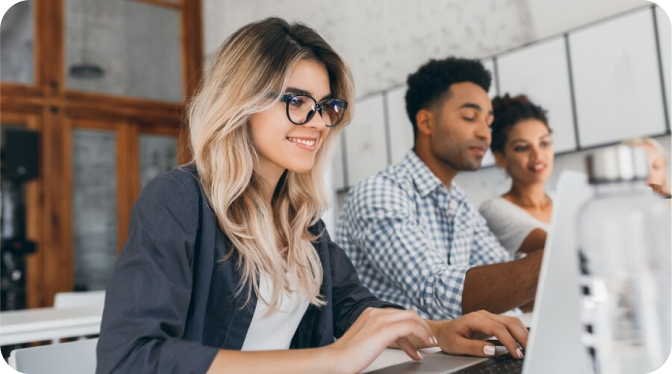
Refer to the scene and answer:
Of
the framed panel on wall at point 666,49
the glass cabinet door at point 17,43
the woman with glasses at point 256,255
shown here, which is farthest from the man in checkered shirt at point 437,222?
the glass cabinet door at point 17,43

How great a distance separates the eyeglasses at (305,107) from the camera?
1319mm

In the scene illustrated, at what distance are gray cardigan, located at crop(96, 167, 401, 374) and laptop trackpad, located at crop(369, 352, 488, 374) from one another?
265 mm

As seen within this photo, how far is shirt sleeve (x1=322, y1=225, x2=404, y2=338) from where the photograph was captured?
136 cm

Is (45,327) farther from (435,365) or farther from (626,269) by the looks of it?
(626,269)

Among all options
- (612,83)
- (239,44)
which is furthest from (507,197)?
(239,44)

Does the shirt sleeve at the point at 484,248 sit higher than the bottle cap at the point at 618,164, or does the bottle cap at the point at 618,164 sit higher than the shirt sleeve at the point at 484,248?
the bottle cap at the point at 618,164

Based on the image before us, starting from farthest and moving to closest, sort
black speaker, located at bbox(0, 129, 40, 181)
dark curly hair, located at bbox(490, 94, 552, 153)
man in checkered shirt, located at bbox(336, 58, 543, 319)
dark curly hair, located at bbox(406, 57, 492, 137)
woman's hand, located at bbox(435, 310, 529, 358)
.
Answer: black speaker, located at bbox(0, 129, 40, 181)
dark curly hair, located at bbox(406, 57, 492, 137)
dark curly hair, located at bbox(490, 94, 552, 153)
man in checkered shirt, located at bbox(336, 58, 543, 319)
woman's hand, located at bbox(435, 310, 529, 358)

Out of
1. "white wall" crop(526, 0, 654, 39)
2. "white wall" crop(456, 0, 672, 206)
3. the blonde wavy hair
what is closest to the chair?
the blonde wavy hair

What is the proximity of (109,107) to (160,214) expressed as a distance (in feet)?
12.2

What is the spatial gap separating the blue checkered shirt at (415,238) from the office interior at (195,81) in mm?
165

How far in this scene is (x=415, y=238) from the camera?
69.6 inches

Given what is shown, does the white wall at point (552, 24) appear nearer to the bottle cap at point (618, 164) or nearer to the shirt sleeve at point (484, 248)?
the shirt sleeve at point (484, 248)

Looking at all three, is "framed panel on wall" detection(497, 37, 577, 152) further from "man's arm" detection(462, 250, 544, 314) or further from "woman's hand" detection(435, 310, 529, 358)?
"woman's hand" detection(435, 310, 529, 358)

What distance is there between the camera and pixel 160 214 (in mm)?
1016
